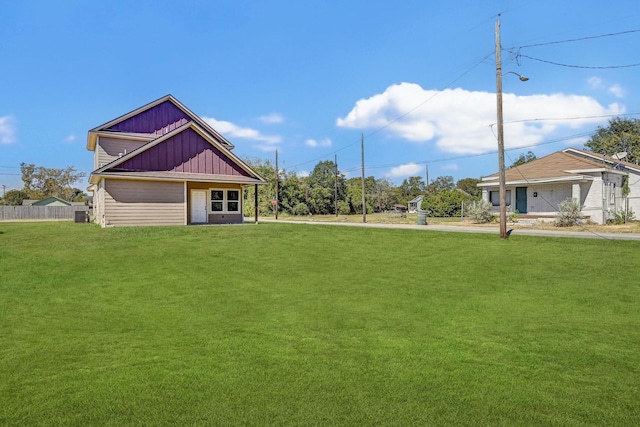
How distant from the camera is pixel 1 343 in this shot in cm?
551

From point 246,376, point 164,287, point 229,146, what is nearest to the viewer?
point 246,376

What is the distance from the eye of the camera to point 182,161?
76.0 feet

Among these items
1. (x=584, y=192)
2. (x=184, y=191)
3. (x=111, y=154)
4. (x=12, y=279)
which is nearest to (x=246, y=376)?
(x=12, y=279)

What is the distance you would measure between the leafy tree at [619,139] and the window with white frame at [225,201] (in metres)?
50.9

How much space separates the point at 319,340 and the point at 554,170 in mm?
30610

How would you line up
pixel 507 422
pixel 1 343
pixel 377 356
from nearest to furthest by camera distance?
1. pixel 507 422
2. pixel 377 356
3. pixel 1 343

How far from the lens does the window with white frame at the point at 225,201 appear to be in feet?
82.7

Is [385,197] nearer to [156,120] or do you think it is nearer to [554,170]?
[554,170]

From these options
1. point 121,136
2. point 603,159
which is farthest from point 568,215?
point 121,136

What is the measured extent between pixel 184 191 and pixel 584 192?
1077 inches

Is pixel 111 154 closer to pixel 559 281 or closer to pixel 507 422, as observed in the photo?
pixel 559 281

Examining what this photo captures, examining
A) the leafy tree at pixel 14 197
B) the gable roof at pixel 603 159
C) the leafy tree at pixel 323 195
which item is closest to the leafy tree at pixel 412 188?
the leafy tree at pixel 323 195

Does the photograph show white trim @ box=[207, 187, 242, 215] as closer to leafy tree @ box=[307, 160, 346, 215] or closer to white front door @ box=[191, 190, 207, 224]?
white front door @ box=[191, 190, 207, 224]

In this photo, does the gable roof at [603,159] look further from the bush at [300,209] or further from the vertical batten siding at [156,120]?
the bush at [300,209]
